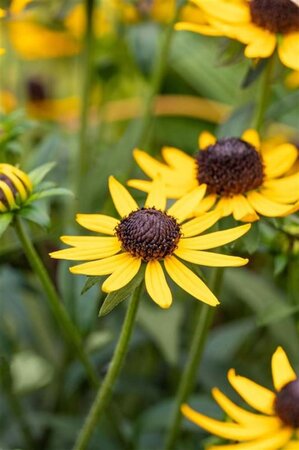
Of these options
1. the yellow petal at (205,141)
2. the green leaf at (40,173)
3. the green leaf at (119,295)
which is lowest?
the green leaf at (119,295)

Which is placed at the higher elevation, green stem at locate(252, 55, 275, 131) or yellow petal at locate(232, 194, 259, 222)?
green stem at locate(252, 55, 275, 131)

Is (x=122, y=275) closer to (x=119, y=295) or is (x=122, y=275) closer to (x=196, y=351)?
(x=119, y=295)

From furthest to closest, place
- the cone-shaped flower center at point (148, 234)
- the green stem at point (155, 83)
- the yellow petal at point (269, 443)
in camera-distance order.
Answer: the green stem at point (155, 83) → the cone-shaped flower center at point (148, 234) → the yellow petal at point (269, 443)

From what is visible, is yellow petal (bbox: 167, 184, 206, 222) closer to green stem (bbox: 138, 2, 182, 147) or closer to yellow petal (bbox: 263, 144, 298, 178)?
yellow petal (bbox: 263, 144, 298, 178)

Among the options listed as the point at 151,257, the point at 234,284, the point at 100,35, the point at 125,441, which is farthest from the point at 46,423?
the point at 100,35

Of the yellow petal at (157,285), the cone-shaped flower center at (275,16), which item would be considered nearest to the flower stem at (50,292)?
the yellow petal at (157,285)

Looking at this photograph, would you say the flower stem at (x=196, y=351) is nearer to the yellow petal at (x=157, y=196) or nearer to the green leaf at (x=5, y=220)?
the yellow petal at (x=157, y=196)

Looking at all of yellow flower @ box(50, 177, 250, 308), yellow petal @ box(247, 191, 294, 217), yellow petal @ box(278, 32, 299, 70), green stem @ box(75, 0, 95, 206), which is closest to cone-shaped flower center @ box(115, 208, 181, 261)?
yellow flower @ box(50, 177, 250, 308)

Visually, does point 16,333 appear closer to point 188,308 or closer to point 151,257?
point 188,308
